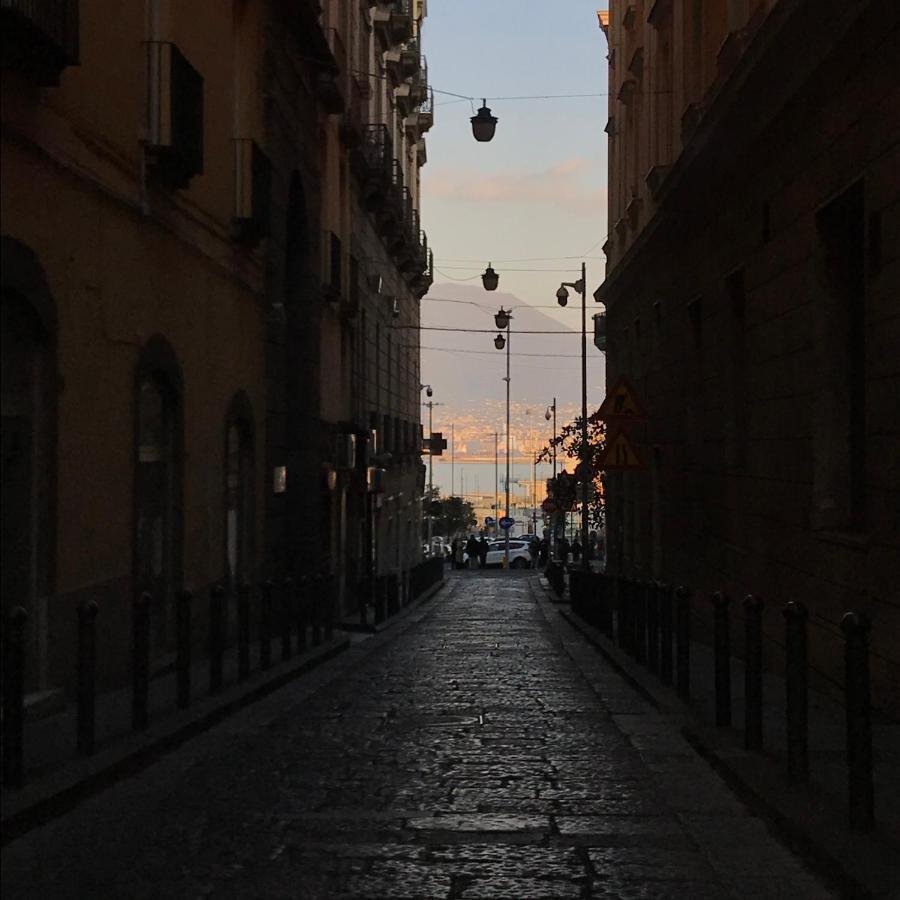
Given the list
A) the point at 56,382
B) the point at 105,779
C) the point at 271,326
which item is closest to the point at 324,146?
the point at 271,326

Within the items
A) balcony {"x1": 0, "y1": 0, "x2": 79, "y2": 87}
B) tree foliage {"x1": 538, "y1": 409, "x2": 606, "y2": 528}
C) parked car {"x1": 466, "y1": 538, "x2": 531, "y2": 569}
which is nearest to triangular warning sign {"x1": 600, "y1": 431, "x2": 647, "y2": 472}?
balcony {"x1": 0, "y1": 0, "x2": 79, "y2": 87}

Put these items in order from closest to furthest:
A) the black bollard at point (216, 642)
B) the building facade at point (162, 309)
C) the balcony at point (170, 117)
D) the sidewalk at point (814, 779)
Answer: the sidewalk at point (814, 779), the building facade at point (162, 309), the black bollard at point (216, 642), the balcony at point (170, 117)

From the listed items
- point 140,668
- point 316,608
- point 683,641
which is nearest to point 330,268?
point 316,608

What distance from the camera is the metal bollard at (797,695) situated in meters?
8.16

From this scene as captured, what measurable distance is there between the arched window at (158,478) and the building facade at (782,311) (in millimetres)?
5525

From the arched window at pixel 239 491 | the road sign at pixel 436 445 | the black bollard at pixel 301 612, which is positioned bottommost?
the black bollard at pixel 301 612

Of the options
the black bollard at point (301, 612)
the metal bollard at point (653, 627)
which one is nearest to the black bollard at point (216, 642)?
the metal bollard at point (653, 627)

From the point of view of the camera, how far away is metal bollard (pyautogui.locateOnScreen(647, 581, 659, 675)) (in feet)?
48.2

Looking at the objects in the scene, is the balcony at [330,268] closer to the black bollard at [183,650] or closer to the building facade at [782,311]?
the building facade at [782,311]

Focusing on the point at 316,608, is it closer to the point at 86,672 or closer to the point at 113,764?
the point at 86,672

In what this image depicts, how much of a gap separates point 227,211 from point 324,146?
10.6 m

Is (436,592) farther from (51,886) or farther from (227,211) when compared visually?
(51,886)

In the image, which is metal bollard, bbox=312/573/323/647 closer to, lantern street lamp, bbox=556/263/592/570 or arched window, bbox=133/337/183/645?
arched window, bbox=133/337/183/645

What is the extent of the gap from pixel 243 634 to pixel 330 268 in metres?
13.1
